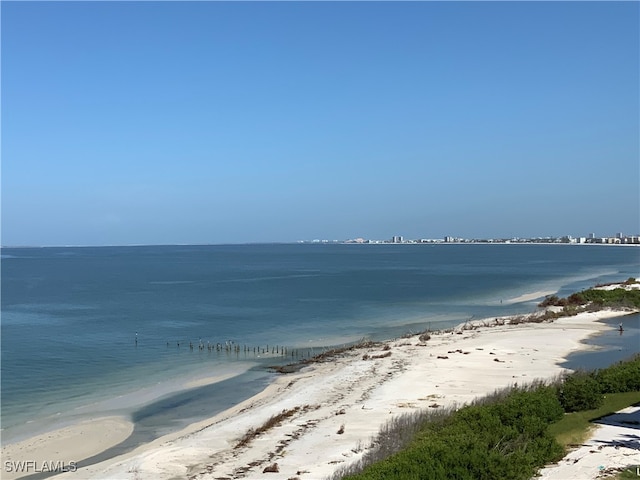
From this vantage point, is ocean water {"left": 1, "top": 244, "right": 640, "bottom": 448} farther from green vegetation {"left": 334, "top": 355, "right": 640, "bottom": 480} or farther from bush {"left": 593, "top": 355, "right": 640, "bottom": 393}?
bush {"left": 593, "top": 355, "right": 640, "bottom": 393}

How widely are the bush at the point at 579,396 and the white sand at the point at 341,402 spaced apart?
4.83 m

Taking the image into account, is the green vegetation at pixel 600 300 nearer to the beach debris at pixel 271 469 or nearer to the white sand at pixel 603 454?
the white sand at pixel 603 454

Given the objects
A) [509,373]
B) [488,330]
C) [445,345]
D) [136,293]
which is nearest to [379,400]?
[509,373]

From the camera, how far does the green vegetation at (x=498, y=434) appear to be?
40.3 feet

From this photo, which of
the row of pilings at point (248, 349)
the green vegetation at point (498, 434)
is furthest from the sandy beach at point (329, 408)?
the row of pilings at point (248, 349)

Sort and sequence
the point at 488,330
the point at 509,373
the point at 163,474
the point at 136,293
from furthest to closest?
the point at 136,293, the point at 488,330, the point at 509,373, the point at 163,474

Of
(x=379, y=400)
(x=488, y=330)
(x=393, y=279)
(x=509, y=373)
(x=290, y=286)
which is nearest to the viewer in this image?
(x=379, y=400)

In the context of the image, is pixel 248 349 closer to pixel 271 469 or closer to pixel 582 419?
pixel 271 469

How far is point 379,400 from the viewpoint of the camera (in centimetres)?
2480

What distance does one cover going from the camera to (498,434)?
14992 mm

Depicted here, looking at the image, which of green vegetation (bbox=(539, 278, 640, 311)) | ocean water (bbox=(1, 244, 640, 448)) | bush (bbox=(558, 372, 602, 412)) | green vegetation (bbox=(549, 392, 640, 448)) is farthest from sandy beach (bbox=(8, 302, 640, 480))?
green vegetation (bbox=(539, 278, 640, 311))

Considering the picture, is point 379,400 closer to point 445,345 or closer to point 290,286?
point 445,345

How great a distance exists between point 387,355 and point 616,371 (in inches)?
589

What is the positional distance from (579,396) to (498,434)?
19.2 ft
